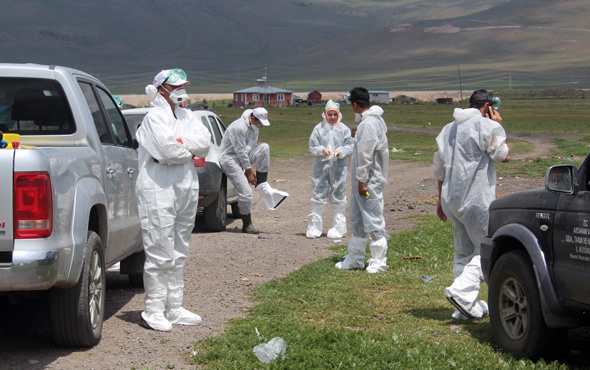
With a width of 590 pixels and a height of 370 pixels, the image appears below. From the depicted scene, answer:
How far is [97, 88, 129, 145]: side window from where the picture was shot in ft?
24.1

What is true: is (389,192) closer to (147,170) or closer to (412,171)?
(412,171)

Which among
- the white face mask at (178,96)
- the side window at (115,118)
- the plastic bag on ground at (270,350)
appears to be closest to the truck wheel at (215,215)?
the side window at (115,118)

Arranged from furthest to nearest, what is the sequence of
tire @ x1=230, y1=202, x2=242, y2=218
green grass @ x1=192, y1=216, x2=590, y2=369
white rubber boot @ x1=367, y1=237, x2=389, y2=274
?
1. tire @ x1=230, y1=202, x2=242, y2=218
2. white rubber boot @ x1=367, y1=237, x2=389, y2=274
3. green grass @ x1=192, y1=216, x2=590, y2=369

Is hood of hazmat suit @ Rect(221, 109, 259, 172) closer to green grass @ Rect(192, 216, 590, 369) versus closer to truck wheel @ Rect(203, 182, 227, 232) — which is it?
truck wheel @ Rect(203, 182, 227, 232)

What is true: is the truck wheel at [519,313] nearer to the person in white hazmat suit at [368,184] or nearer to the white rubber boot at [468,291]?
the white rubber boot at [468,291]

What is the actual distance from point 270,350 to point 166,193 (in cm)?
153

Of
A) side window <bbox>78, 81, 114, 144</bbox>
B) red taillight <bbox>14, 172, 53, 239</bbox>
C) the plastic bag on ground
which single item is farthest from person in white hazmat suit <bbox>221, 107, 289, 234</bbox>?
red taillight <bbox>14, 172, 53, 239</bbox>

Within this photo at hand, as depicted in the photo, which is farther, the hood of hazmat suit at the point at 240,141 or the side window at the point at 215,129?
the side window at the point at 215,129

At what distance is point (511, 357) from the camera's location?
559 centimetres

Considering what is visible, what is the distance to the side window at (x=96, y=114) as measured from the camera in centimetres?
670

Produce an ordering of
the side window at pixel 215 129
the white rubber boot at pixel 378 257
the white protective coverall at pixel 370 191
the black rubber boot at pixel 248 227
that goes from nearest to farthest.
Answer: the white protective coverall at pixel 370 191 < the white rubber boot at pixel 378 257 < the black rubber boot at pixel 248 227 < the side window at pixel 215 129

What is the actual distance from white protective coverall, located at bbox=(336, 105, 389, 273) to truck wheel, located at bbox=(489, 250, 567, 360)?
123 inches

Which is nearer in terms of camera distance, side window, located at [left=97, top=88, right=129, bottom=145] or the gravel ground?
the gravel ground

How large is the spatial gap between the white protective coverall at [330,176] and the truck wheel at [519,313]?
613 centimetres
